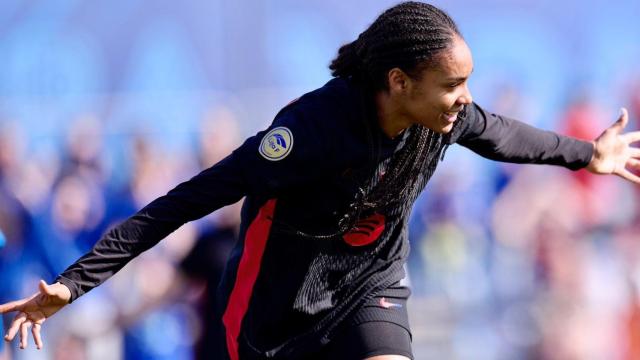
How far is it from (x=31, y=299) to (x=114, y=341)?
159 inches

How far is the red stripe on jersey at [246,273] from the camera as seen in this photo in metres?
3.95

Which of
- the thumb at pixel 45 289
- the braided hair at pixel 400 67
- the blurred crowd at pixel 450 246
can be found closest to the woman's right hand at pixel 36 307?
the thumb at pixel 45 289

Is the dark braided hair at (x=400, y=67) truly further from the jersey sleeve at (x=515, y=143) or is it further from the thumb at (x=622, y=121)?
the thumb at (x=622, y=121)

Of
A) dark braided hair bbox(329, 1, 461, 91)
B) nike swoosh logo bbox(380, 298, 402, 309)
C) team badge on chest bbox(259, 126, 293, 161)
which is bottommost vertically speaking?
nike swoosh logo bbox(380, 298, 402, 309)

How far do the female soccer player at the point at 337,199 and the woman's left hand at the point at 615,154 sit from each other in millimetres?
276

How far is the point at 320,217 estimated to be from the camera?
12.8 ft

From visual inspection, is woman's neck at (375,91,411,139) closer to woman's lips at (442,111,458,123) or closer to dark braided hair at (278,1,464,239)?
dark braided hair at (278,1,464,239)

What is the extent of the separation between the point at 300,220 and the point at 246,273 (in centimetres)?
28

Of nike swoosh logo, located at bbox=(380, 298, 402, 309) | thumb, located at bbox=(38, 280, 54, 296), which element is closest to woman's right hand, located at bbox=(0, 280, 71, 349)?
thumb, located at bbox=(38, 280, 54, 296)

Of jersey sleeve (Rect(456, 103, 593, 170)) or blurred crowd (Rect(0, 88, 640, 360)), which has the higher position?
blurred crowd (Rect(0, 88, 640, 360))

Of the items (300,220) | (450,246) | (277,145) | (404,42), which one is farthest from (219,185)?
(450,246)

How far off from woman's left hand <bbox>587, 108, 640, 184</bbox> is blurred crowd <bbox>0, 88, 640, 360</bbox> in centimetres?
349

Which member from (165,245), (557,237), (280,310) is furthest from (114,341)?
(280,310)

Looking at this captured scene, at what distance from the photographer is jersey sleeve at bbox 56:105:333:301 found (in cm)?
367
